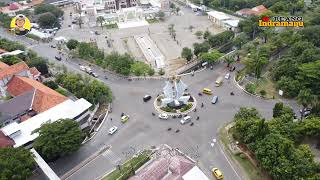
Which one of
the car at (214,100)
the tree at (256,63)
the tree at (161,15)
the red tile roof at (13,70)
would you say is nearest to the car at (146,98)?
the car at (214,100)

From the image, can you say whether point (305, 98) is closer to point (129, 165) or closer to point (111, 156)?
point (129, 165)

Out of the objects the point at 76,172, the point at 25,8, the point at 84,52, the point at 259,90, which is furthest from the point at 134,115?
the point at 25,8

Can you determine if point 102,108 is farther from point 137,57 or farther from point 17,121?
point 137,57

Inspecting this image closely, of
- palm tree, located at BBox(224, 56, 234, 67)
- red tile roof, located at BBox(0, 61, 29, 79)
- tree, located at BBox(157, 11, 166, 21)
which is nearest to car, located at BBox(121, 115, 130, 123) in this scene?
red tile roof, located at BBox(0, 61, 29, 79)

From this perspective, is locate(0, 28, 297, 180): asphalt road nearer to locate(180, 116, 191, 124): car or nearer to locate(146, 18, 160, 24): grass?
locate(180, 116, 191, 124): car

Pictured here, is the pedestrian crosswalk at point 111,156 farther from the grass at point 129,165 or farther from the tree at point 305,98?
the tree at point 305,98

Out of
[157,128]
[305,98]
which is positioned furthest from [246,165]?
[157,128]
